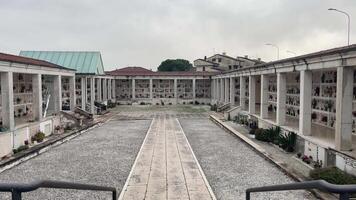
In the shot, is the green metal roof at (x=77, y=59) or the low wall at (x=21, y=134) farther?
the green metal roof at (x=77, y=59)

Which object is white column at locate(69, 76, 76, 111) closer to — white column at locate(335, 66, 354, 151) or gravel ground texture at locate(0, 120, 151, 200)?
gravel ground texture at locate(0, 120, 151, 200)

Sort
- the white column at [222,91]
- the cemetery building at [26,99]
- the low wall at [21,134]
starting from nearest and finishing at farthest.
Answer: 1. the low wall at [21,134]
2. the cemetery building at [26,99]
3. the white column at [222,91]

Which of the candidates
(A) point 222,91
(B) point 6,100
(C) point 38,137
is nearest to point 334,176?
(B) point 6,100

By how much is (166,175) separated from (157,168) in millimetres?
1012

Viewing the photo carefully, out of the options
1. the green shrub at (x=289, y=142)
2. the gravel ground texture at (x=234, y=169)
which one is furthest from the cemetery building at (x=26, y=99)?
the green shrub at (x=289, y=142)

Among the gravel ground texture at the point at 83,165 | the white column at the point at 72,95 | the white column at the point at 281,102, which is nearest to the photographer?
the gravel ground texture at the point at 83,165

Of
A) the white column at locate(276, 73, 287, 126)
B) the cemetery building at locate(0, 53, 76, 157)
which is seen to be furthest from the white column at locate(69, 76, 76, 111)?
the white column at locate(276, 73, 287, 126)

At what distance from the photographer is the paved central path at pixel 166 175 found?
8.93 meters

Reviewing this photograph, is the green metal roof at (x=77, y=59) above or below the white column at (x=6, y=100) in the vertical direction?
above

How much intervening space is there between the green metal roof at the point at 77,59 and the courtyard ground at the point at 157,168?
15.0 m

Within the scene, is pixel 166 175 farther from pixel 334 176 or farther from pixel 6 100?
pixel 6 100

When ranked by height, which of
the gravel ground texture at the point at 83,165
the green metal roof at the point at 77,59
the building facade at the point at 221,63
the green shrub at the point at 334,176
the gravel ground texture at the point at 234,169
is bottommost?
the gravel ground texture at the point at 83,165

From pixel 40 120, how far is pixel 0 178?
9.26 meters

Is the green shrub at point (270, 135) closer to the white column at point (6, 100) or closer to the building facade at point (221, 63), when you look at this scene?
the white column at point (6, 100)
